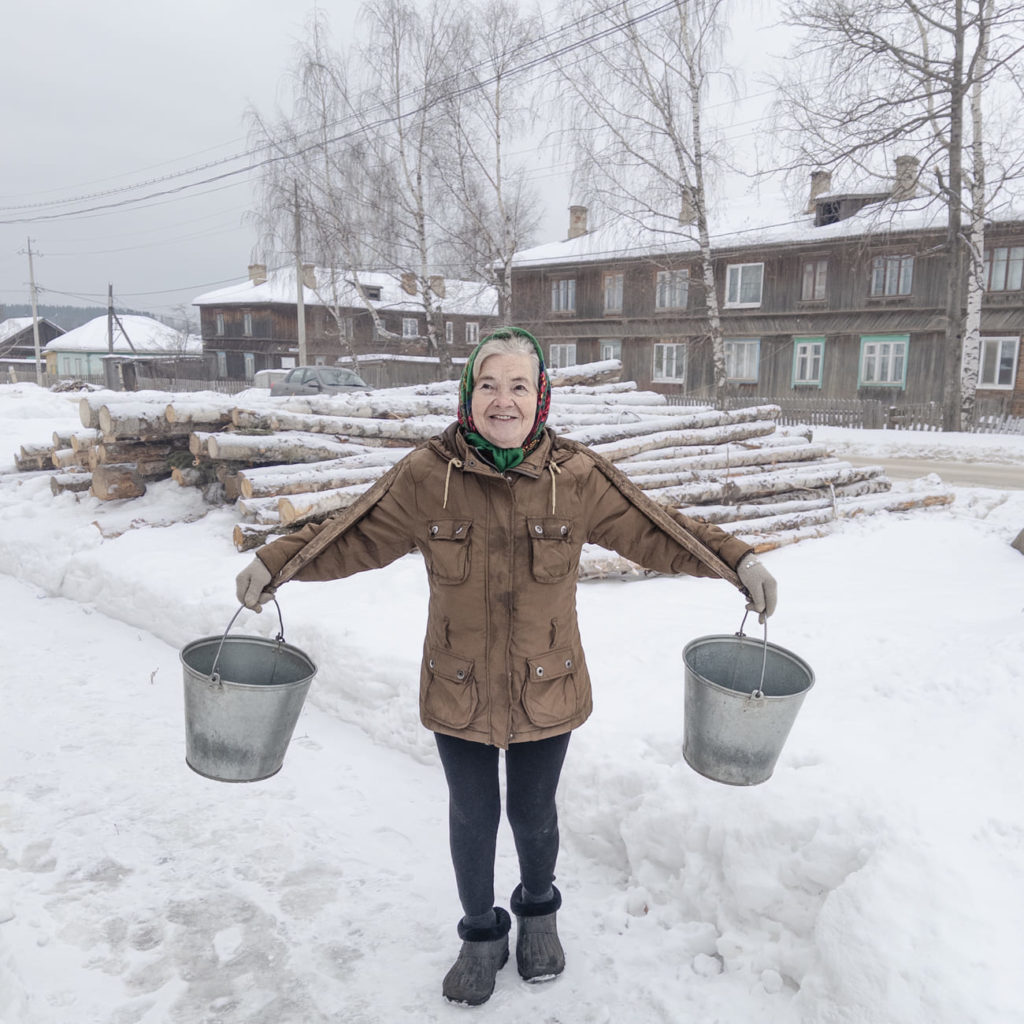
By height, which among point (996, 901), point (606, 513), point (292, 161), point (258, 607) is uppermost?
point (292, 161)

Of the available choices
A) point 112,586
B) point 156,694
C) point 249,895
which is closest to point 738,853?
point 249,895

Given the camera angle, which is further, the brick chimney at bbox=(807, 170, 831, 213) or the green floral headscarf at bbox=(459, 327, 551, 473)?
the brick chimney at bbox=(807, 170, 831, 213)

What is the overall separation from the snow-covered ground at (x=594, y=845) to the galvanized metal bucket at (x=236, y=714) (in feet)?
2.32

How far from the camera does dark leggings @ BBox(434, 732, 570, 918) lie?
8.31ft

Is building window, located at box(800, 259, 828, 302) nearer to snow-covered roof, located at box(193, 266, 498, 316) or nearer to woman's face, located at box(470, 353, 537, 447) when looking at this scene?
snow-covered roof, located at box(193, 266, 498, 316)

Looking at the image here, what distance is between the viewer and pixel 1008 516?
316 inches

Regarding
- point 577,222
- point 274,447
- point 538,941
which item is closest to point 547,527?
point 538,941

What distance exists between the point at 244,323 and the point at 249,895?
150 ft

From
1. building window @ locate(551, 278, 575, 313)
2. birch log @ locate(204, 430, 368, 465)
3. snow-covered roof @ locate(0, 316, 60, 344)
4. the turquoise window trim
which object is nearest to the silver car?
building window @ locate(551, 278, 575, 313)

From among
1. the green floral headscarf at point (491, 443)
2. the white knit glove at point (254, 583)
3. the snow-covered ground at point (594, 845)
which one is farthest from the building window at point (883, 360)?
the white knit glove at point (254, 583)

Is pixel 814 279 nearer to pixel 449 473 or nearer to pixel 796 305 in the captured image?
pixel 796 305

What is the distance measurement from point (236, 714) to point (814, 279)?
28.1 metres

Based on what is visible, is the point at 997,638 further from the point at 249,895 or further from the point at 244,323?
the point at 244,323

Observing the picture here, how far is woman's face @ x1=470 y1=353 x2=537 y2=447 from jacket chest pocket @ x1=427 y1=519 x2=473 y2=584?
28 cm
